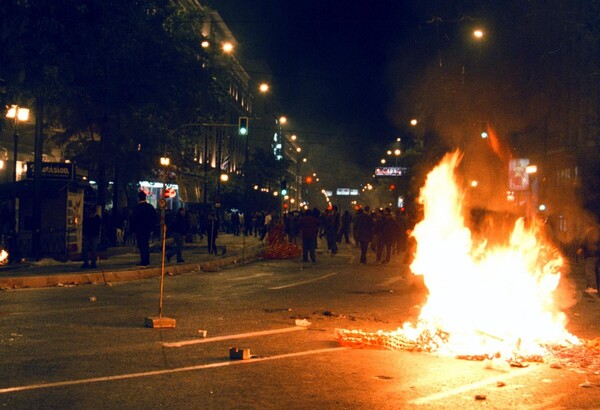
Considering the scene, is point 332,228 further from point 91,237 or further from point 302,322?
point 302,322

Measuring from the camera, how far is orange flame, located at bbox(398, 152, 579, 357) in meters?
9.05

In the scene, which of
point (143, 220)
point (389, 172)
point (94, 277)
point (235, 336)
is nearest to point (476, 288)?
point (235, 336)

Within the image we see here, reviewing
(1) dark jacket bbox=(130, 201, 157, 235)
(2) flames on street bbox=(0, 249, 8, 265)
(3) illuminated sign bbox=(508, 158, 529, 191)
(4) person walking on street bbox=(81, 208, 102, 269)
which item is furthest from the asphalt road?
(3) illuminated sign bbox=(508, 158, 529, 191)

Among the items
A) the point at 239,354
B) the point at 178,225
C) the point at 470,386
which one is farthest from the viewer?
the point at 178,225

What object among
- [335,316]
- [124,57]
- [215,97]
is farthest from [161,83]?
[335,316]

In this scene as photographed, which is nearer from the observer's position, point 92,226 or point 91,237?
point 91,237

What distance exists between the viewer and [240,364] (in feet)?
26.5

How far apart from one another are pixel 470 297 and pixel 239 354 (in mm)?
3360

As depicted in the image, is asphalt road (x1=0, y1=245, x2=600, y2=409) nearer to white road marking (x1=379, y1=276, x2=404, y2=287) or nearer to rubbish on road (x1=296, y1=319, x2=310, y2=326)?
rubbish on road (x1=296, y1=319, x2=310, y2=326)

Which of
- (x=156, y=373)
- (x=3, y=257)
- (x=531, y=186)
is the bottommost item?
(x=156, y=373)

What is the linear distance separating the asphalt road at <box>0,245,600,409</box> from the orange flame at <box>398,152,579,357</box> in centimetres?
55

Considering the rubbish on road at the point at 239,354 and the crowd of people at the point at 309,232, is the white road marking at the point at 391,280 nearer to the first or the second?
the crowd of people at the point at 309,232

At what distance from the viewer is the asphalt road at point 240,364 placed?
6.59 metres

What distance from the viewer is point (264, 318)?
11812 millimetres
